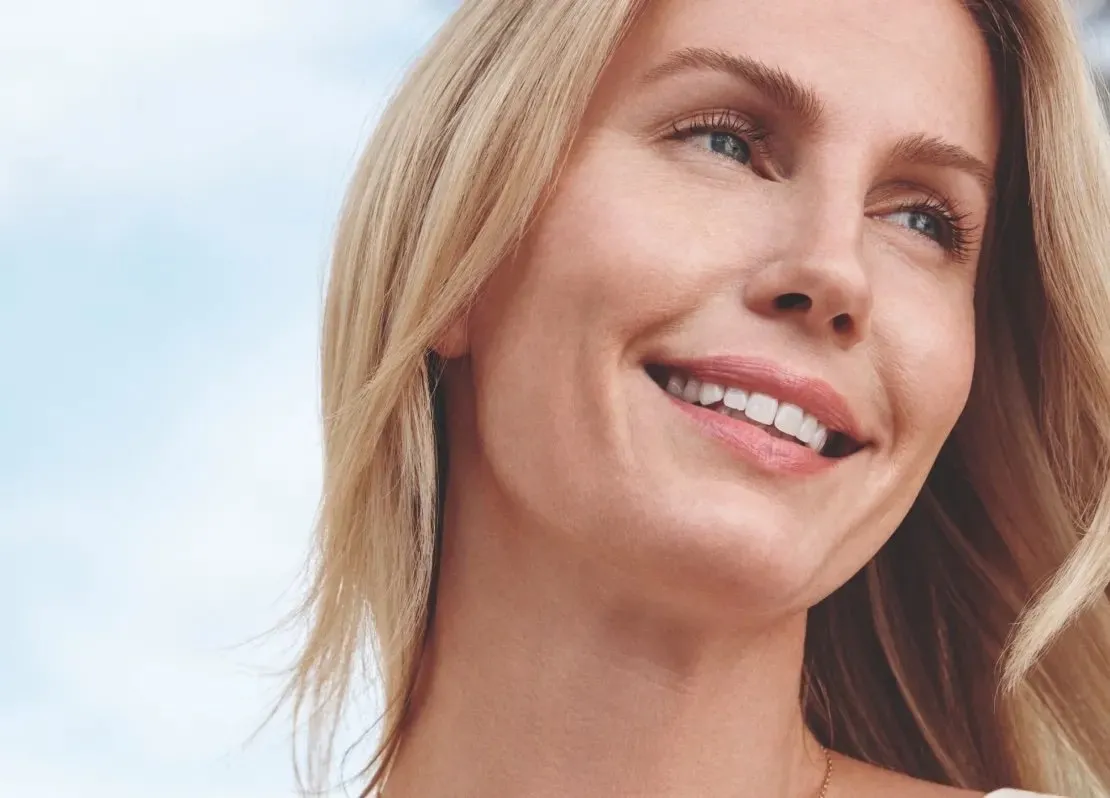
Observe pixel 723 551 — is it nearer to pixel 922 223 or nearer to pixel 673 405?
pixel 673 405

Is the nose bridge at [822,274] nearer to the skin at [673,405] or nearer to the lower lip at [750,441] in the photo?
the skin at [673,405]

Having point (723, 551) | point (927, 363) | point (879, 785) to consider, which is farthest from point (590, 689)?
point (927, 363)

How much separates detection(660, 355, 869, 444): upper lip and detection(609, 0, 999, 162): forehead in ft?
1.10

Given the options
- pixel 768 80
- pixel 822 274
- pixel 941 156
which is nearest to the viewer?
pixel 822 274

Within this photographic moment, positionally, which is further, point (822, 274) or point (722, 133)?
point (722, 133)

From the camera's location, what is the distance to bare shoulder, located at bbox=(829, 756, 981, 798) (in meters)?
2.40

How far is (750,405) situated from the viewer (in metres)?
2.07

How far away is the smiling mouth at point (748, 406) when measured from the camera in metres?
2.07

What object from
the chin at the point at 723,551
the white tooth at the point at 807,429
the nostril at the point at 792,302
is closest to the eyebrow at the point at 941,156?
the nostril at the point at 792,302

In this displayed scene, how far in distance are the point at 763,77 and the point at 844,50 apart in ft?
0.41

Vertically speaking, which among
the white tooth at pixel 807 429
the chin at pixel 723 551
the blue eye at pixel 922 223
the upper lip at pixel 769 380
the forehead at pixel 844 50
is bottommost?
the chin at pixel 723 551

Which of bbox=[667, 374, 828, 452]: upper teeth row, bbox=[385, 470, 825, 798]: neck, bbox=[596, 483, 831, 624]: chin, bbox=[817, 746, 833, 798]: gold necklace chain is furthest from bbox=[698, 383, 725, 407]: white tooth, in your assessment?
bbox=[817, 746, 833, 798]: gold necklace chain

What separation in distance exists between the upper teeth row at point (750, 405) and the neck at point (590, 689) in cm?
25

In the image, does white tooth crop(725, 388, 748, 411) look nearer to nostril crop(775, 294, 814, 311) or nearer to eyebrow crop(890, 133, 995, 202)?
nostril crop(775, 294, 814, 311)
